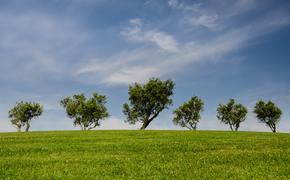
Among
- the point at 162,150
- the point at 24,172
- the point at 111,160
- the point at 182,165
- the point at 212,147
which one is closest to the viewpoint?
the point at 24,172

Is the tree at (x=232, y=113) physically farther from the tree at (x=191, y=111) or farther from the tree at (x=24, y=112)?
the tree at (x=24, y=112)

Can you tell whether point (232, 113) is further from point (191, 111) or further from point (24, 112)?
point (24, 112)

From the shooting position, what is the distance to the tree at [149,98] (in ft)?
332

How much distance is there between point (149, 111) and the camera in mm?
102812

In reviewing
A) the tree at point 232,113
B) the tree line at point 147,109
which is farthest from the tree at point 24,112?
the tree at point 232,113

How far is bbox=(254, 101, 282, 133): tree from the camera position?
120 metres

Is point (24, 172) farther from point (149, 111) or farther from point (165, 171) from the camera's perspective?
point (149, 111)

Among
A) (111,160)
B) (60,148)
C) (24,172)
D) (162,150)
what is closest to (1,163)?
(24,172)

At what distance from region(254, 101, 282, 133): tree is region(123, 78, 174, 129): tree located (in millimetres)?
36601

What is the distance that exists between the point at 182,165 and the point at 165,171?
6.57 ft

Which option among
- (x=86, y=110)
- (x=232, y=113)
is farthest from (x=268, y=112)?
(x=86, y=110)

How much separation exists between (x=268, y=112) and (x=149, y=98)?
147 ft

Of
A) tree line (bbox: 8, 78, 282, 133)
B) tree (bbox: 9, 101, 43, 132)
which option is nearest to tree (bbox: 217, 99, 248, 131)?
tree line (bbox: 8, 78, 282, 133)

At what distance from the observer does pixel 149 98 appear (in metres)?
101
